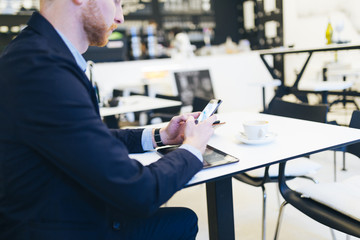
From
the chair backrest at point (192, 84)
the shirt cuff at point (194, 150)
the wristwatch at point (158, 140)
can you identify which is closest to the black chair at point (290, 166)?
the wristwatch at point (158, 140)

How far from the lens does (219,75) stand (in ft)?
18.1

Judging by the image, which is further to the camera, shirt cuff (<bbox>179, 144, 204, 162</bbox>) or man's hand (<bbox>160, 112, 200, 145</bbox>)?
man's hand (<bbox>160, 112, 200, 145</bbox>)

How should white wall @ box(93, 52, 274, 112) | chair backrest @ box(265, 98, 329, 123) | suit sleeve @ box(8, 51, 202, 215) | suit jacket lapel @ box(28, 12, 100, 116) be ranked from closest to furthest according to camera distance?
1. suit sleeve @ box(8, 51, 202, 215)
2. suit jacket lapel @ box(28, 12, 100, 116)
3. chair backrest @ box(265, 98, 329, 123)
4. white wall @ box(93, 52, 274, 112)

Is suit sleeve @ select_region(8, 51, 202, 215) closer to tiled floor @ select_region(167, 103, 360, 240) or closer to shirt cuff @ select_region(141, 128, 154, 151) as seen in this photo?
shirt cuff @ select_region(141, 128, 154, 151)

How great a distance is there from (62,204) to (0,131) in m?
0.21

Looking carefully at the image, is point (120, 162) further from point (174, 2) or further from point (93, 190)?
point (174, 2)

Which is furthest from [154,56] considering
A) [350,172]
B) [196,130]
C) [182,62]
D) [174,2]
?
[196,130]

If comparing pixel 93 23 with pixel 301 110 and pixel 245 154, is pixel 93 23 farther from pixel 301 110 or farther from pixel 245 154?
pixel 301 110

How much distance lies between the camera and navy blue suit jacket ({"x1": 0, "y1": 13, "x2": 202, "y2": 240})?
63cm

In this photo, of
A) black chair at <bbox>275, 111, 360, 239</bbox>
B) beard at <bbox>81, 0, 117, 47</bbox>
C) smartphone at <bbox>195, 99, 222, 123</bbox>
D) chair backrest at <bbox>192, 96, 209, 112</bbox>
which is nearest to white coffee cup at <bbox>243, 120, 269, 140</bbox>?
smartphone at <bbox>195, 99, 222, 123</bbox>

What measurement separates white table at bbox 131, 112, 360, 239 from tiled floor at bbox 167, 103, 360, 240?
2.63 feet

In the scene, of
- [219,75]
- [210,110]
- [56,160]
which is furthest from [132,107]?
[219,75]

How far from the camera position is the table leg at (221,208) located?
1.03m

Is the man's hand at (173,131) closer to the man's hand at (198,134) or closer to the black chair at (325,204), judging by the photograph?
the man's hand at (198,134)
